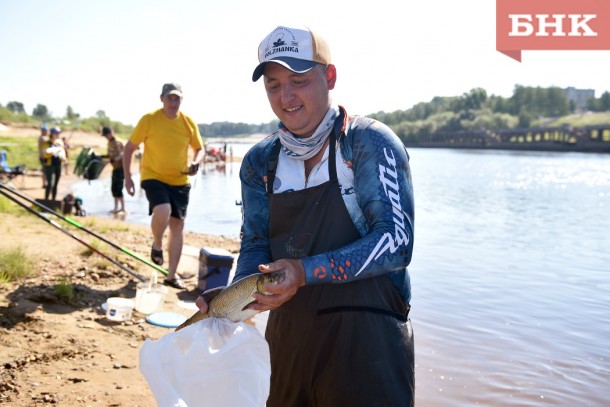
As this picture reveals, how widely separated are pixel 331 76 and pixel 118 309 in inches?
171

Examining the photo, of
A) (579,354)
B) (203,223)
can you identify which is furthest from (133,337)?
(203,223)

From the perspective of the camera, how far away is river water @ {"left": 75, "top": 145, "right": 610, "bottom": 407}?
5867 mm

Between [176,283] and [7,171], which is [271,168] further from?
[7,171]

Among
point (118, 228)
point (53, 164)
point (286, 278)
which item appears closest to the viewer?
point (286, 278)

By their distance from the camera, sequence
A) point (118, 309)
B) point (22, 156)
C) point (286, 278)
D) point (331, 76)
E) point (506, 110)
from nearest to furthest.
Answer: point (286, 278) < point (331, 76) < point (118, 309) < point (22, 156) < point (506, 110)

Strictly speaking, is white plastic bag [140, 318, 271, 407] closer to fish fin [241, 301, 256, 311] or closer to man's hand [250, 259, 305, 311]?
fish fin [241, 301, 256, 311]

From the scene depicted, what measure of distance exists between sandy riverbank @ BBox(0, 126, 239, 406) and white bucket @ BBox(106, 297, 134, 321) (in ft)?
0.23

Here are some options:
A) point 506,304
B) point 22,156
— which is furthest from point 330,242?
point 22,156

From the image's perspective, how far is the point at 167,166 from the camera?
24.0 feet

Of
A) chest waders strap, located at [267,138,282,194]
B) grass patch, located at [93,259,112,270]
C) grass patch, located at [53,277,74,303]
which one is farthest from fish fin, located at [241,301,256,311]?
grass patch, located at [93,259,112,270]

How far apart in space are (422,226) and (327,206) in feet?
53.1

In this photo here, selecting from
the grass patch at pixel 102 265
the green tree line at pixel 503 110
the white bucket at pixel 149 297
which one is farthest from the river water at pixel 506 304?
the green tree line at pixel 503 110

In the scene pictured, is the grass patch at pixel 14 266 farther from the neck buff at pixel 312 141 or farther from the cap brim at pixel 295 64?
the cap brim at pixel 295 64

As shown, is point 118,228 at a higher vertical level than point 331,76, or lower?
lower
